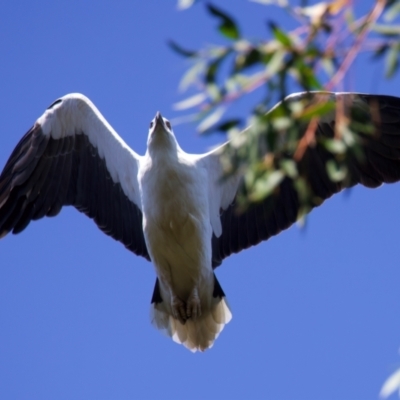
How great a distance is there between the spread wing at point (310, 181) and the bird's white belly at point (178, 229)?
0.41 metres

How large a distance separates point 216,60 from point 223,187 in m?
5.07

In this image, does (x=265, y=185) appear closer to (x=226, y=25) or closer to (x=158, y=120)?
(x=226, y=25)

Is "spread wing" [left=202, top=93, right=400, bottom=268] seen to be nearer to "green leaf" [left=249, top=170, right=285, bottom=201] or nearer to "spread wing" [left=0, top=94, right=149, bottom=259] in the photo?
"spread wing" [left=0, top=94, right=149, bottom=259]

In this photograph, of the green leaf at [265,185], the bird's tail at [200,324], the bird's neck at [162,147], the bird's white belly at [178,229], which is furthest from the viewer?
the bird's tail at [200,324]

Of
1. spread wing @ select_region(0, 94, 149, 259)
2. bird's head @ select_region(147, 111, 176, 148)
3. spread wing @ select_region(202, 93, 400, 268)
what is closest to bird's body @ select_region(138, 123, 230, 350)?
bird's head @ select_region(147, 111, 176, 148)

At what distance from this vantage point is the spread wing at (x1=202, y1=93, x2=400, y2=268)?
7918mm

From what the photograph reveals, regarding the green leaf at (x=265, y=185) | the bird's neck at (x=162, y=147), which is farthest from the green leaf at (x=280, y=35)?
the bird's neck at (x=162, y=147)

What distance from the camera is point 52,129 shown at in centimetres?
832

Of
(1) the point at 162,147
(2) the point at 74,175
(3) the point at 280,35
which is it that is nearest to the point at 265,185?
(3) the point at 280,35

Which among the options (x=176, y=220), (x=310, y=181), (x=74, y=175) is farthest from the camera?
(x=74, y=175)

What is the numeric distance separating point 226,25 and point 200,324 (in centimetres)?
528

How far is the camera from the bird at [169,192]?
7773 millimetres

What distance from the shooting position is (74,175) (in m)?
8.46

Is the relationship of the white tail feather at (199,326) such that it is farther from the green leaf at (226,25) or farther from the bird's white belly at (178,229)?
the green leaf at (226,25)
